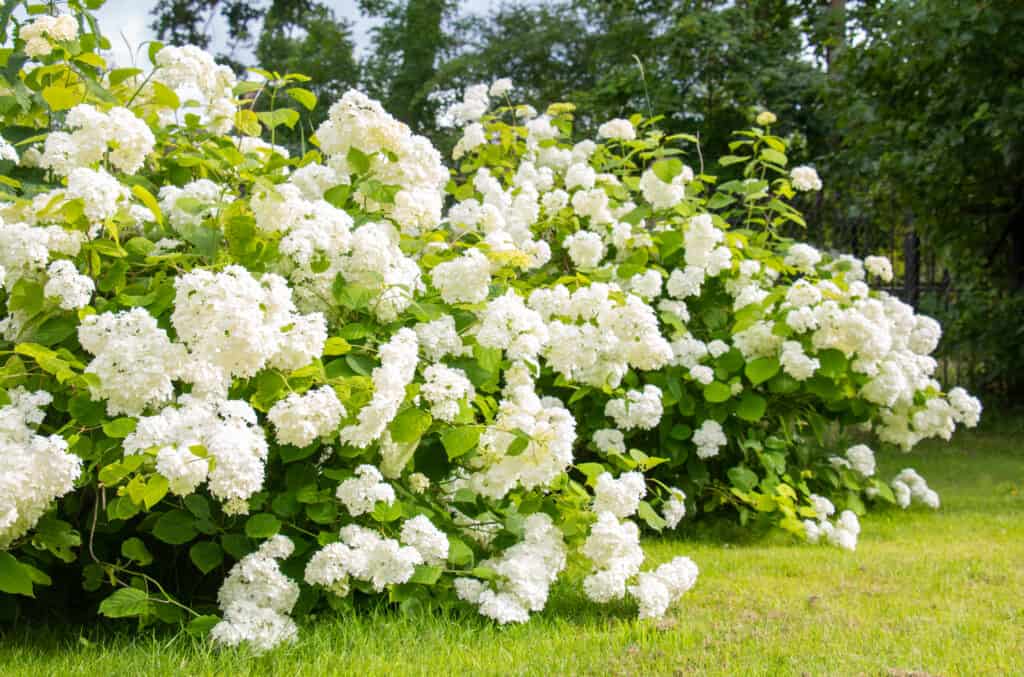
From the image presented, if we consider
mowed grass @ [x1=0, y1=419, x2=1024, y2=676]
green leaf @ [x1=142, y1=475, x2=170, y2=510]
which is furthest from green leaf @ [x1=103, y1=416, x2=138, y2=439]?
mowed grass @ [x1=0, y1=419, x2=1024, y2=676]

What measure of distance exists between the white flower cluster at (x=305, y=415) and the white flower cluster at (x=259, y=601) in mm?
382

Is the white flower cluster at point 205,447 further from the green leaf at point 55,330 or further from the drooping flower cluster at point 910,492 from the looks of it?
the drooping flower cluster at point 910,492

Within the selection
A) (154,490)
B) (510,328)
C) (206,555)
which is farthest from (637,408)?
(154,490)

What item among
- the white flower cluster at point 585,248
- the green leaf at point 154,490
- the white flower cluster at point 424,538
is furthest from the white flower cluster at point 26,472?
the white flower cluster at point 585,248

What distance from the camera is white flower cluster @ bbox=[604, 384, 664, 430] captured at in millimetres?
4242

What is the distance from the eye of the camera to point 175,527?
2.87 meters

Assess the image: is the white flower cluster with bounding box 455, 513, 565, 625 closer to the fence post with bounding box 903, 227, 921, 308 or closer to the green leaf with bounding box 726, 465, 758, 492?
the green leaf with bounding box 726, 465, 758, 492

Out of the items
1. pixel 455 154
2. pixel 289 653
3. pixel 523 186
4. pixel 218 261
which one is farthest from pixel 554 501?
pixel 455 154

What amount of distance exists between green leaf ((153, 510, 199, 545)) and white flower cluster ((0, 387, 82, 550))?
12.9 inches

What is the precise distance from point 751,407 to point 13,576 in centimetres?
315

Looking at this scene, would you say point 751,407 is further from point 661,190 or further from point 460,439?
point 460,439

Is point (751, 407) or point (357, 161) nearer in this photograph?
point (357, 161)

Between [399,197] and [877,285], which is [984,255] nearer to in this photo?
[877,285]

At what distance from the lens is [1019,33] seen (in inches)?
302
